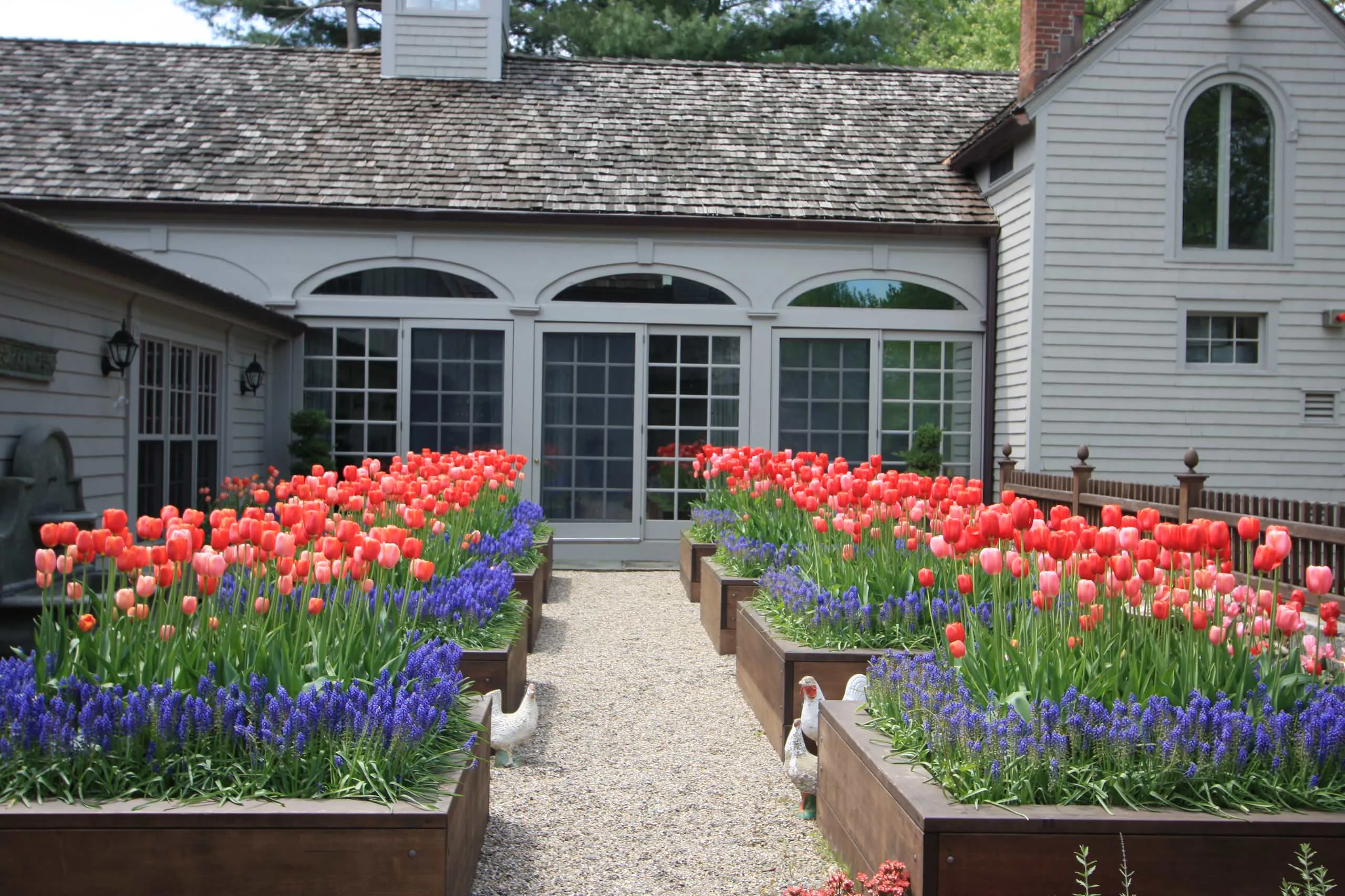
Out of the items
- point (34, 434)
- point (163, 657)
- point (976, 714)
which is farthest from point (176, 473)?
point (976, 714)

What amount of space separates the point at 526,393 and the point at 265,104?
514 centimetres

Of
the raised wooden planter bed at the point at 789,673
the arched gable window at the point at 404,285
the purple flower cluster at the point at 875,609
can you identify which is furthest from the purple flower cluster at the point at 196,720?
the arched gable window at the point at 404,285

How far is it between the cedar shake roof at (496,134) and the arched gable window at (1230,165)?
218cm

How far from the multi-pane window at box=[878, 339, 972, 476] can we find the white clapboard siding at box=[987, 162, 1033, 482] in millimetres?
373

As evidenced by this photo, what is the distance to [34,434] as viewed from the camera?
299 inches

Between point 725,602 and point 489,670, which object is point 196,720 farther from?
point 725,602

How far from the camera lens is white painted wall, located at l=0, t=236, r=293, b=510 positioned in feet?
24.7

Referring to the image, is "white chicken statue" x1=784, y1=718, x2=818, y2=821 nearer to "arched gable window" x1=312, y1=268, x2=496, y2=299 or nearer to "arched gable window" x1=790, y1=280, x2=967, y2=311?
"arched gable window" x1=790, y1=280, x2=967, y2=311

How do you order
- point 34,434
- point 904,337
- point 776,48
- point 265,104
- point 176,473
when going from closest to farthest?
point 34,434 < point 176,473 < point 904,337 < point 265,104 < point 776,48

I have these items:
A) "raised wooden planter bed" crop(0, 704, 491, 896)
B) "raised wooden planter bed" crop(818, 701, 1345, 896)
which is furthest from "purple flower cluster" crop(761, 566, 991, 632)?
"raised wooden planter bed" crop(0, 704, 491, 896)

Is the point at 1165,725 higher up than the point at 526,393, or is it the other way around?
the point at 526,393

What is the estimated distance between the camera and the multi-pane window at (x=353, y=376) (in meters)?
13.4

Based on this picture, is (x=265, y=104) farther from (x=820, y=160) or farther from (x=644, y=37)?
(x=644, y=37)

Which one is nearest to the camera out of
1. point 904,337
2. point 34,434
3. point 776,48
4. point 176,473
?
point 34,434
